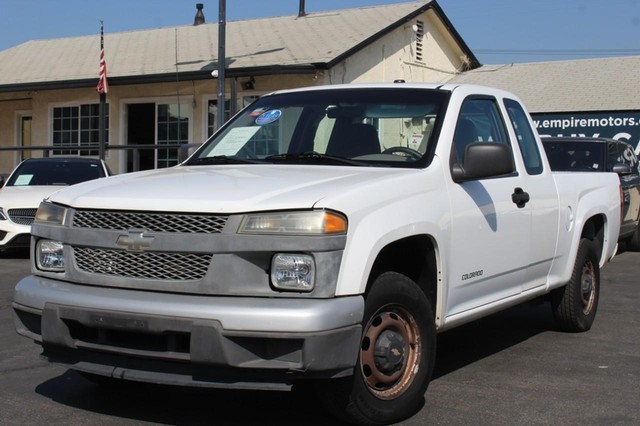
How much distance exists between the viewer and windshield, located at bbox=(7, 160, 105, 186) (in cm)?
1343

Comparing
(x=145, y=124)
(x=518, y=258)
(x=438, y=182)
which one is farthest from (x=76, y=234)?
(x=145, y=124)

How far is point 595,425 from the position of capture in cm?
457

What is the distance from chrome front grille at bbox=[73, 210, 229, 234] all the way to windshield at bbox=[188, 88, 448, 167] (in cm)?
123

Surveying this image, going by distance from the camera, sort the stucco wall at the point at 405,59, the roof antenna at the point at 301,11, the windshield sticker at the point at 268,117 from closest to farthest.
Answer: the windshield sticker at the point at 268,117 → the stucco wall at the point at 405,59 → the roof antenna at the point at 301,11

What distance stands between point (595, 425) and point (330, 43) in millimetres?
16780

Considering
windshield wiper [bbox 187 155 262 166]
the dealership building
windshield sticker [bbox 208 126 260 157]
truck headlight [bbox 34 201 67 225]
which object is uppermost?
the dealership building

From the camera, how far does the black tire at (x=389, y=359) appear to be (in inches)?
165

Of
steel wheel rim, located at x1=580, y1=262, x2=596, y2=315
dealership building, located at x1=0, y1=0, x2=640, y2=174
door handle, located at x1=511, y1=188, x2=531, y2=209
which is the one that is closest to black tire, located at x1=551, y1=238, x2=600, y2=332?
steel wheel rim, located at x1=580, y1=262, x2=596, y2=315

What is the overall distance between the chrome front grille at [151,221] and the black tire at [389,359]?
0.83 meters

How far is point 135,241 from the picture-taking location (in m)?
4.15

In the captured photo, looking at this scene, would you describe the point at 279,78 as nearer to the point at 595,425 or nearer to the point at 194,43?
the point at 194,43

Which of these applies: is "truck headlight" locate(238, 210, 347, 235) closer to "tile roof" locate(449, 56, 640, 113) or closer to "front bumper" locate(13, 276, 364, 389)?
"front bumper" locate(13, 276, 364, 389)

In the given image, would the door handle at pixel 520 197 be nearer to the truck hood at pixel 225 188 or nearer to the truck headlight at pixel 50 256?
the truck hood at pixel 225 188

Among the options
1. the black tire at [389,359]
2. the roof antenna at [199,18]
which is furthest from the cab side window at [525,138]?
the roof antenna at [199,18]
